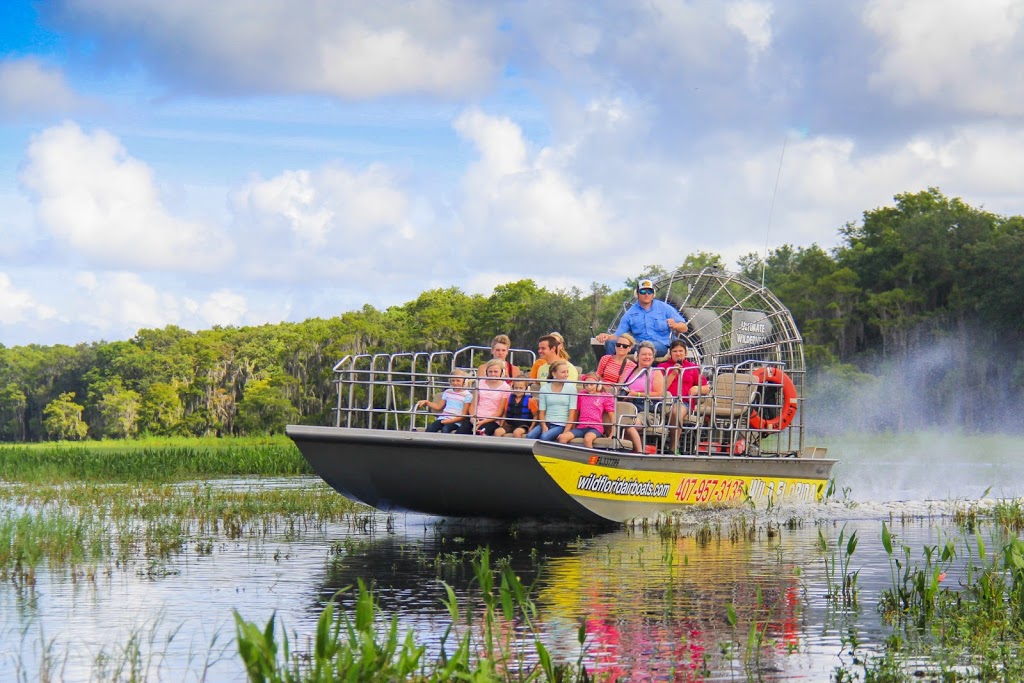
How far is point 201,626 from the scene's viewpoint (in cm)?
1038

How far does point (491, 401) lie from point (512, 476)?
131 centimetres

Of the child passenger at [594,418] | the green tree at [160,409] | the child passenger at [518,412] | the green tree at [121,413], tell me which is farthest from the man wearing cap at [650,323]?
the green tree at [121,413]

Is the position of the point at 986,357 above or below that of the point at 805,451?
above

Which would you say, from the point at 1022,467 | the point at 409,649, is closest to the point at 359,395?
the point at 1022,467

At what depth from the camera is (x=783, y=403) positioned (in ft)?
59.7

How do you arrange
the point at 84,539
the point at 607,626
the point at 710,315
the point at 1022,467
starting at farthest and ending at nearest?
1. the point at 1022,467
2. the point at 710,315
3. the point at 84,539
4. the point at 607,626

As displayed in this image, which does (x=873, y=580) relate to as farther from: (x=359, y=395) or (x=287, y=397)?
(x=287, y=397)

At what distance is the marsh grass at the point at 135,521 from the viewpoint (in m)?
13.9

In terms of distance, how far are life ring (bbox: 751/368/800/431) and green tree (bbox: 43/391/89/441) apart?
267 feet

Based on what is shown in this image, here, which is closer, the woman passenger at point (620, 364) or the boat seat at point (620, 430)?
the boat seat at point (620, 430)

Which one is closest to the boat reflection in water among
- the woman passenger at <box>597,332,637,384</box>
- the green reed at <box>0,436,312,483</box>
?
the woman passenger at <box>597,332,637,384</box>

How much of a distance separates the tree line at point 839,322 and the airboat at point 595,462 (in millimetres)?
28145

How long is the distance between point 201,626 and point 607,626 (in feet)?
9.38

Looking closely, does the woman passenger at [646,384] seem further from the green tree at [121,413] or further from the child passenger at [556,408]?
the green tree at [121,413]
